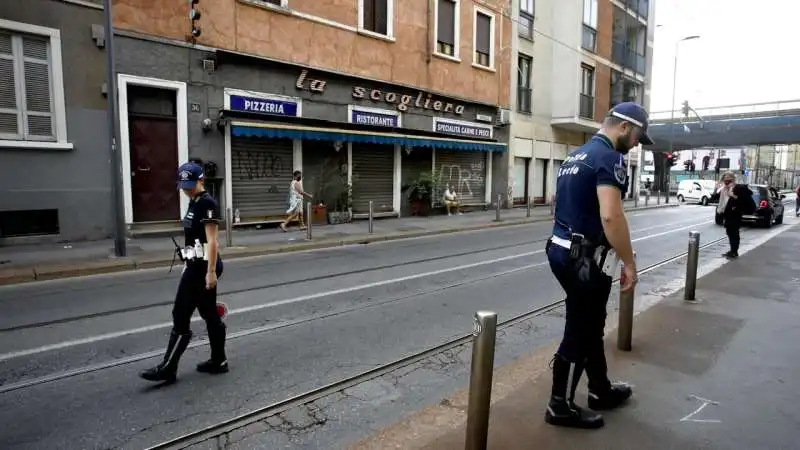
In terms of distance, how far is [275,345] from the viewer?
5.05 meters

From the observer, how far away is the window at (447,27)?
20209 millimetres

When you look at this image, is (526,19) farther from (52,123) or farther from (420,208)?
(52,123)

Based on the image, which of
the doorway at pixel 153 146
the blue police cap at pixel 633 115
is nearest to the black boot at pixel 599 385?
the blue police cap at pixel 633 115

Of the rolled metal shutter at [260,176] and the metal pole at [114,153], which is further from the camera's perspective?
the rolled metal shutter at [260,176]

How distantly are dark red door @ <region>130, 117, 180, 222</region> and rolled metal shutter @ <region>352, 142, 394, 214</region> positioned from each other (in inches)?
237

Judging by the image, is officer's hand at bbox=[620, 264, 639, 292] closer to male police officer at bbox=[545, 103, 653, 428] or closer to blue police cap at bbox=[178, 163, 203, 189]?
male police officer at bbox=[545, 103, 653, 428]

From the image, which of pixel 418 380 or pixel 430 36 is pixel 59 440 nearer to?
pixel 418 380

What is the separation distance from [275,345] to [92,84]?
973cm

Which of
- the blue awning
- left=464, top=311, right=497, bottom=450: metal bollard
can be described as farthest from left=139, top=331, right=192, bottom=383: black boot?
the blue awning

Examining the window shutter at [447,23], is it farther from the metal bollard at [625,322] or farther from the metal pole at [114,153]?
the metal bollard at [625,322]

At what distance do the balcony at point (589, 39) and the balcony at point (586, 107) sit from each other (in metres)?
2.60

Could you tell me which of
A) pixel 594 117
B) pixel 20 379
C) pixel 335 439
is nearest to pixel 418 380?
pixel 335 439

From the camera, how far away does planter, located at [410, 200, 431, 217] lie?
19688 mm

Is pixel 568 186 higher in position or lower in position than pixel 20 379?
higher
